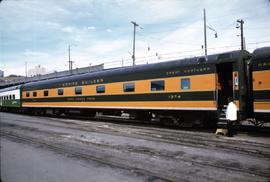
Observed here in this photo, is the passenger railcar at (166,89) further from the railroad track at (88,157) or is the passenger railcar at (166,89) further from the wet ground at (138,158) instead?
the railroad track at (88,157)

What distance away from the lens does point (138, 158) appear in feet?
26.9

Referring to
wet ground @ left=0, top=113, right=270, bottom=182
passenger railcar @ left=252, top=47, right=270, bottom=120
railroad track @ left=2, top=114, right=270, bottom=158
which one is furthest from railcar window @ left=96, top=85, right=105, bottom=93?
passenger railcar @ left=252, top=47, right=270, bottom=120

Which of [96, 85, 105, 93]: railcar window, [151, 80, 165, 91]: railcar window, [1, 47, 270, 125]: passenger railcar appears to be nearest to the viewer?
[1, 47, 270, 125]: passenger railcar

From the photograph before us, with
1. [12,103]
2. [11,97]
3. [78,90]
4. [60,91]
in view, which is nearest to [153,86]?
[78,90]

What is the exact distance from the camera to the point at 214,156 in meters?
8.15

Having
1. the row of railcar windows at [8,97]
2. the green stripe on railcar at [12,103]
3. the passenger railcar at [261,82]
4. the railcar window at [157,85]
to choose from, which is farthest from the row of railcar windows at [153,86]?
the row of railcar windows at [8,97]

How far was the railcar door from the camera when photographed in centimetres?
1287

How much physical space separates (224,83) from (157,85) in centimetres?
356

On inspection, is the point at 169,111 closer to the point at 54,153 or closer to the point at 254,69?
the point at 254,69

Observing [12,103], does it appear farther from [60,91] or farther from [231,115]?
[231,115]

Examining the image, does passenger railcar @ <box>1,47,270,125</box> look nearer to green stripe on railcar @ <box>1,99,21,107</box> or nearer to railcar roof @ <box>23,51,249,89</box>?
railcar roof @ <box>23,51,249,89</box>

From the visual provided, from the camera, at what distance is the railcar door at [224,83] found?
42.2ft

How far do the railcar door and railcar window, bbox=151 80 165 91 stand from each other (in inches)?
120

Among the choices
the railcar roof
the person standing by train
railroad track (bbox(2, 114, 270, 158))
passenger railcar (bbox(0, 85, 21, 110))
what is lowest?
railroad track (bbox(2, 114, 270, 158))
